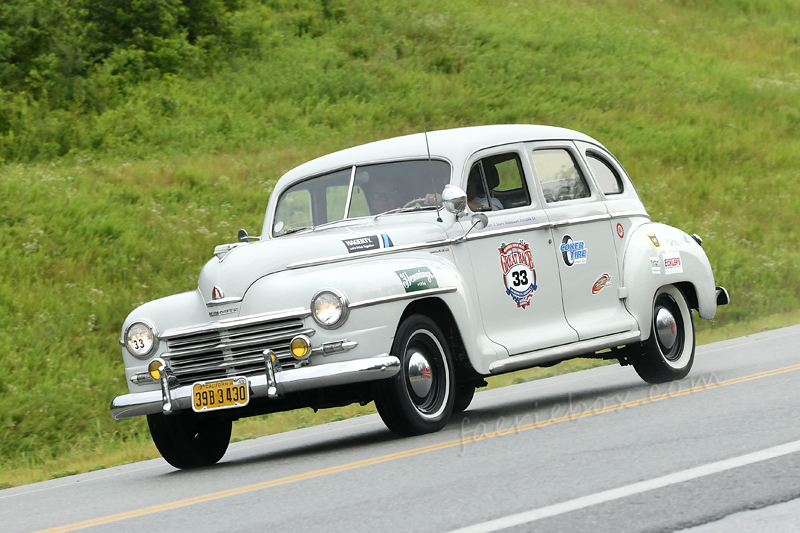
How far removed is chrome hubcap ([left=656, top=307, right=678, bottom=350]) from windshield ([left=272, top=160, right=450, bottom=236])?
2.55m

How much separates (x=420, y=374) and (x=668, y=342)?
3.26 meters

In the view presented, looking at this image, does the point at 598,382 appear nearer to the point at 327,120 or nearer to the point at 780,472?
the point at 780,472

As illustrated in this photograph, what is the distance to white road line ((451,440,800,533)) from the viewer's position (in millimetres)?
4375

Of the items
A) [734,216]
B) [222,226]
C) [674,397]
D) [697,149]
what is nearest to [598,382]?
[674,397]

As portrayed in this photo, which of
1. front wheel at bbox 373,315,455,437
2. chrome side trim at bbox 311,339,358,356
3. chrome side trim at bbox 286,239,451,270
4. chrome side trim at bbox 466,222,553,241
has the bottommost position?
front wheel at bbox 373,315,455,437

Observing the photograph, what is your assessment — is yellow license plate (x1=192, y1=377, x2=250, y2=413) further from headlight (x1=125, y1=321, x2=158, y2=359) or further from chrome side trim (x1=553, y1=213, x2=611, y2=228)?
chrome side trim (x1=553, y1=213, x2=611, y2=228)

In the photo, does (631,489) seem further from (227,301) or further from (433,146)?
(433,146)

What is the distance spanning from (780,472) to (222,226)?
14146 mm

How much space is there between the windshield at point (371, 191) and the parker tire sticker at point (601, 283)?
165 cm

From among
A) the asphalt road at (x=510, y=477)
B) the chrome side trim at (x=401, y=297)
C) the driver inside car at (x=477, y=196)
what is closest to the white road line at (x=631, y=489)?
the asphalt road at (x=510, y=477)

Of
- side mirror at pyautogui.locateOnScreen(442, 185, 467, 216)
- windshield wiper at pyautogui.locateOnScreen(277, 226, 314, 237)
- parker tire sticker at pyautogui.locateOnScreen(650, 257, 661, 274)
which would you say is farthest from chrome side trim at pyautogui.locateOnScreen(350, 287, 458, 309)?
parker tire sticker at pyautogui.locateOnScreen(650, 257, 661, 274)

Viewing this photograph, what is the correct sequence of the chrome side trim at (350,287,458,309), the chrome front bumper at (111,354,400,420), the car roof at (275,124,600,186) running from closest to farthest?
the chrome front bumper at (111,354,400,420)
the chrome side trim at (350,287,458,309)
the car roof at (275,124,600,186)

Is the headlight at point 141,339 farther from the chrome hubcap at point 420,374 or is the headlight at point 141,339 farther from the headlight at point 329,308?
the chrome hubcap at point 420,374

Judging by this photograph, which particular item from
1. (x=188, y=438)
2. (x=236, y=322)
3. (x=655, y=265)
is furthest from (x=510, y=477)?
(x=655, y=265)
